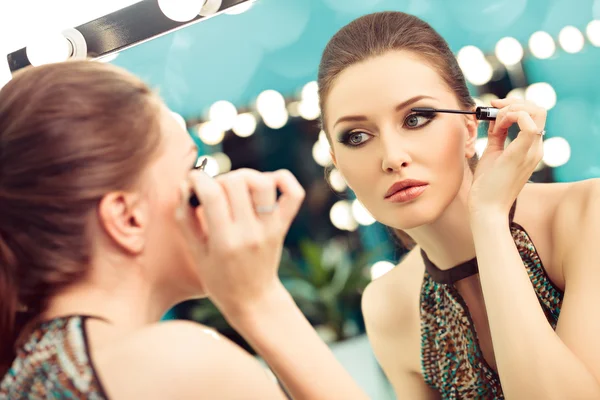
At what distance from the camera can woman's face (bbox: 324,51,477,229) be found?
769mm

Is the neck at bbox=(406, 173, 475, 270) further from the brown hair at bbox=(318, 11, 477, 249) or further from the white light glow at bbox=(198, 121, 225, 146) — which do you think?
the white light glow at bbox=(198, 121, 225, 146)

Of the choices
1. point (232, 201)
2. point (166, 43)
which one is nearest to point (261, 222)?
point (232, 201)

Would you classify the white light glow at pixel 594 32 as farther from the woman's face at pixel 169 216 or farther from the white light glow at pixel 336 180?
the woman's face at pixel 169 216

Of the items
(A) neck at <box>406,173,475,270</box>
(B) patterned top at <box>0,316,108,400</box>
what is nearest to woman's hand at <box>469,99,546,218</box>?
(A) neck at <box>406,173,475,270</box>

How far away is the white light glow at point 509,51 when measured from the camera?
53.1 inches

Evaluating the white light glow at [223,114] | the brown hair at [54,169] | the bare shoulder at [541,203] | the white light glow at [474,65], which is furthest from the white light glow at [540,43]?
the brown hair at [54,169]

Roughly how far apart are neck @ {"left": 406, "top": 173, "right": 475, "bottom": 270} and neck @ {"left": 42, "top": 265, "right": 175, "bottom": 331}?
44 centimetres

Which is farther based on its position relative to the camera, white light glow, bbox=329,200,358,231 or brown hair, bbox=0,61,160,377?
white light glow, bbox=329,200,358,231

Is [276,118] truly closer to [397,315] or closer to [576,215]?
[397,315]

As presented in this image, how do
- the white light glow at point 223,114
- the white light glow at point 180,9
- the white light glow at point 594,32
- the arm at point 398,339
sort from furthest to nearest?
the white light glow at point 223,114, the white light glow at point 594,32, the white light glow at point 180,9, the arm at point 398,339

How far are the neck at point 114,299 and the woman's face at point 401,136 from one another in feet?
1.14

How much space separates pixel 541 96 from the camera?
54.7 inches

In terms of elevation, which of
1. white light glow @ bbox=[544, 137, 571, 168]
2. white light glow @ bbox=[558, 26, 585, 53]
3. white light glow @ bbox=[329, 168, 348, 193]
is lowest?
white light glow @ bbox=[544, 137, 571, 168]

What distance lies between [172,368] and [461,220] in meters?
0.52
